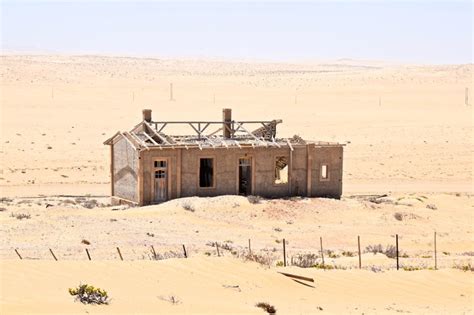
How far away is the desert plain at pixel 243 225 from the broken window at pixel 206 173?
1.14 m

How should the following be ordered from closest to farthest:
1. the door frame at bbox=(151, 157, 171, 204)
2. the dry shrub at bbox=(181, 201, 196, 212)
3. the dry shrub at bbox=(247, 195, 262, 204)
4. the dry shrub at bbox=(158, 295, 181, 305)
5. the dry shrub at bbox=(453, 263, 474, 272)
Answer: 1. the dry shrub at bbox=(158, 295, 181, 305)
2. the dry shrub at bbox=(453, 263, 474, 272)
3. the dry shrub at bbox=(181, 201, 196, 212)
4. the door frame at bbox=(151, 157, 171, 204)
5. the dry shrub at bbox=(247, 195, 262, 204)

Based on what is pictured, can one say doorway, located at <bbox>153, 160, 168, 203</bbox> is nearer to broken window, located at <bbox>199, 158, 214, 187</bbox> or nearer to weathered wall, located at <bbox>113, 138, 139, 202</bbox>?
weathered wall, located at <bbox>113, 138, 139, 202</bbox>

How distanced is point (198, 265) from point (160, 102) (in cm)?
6507

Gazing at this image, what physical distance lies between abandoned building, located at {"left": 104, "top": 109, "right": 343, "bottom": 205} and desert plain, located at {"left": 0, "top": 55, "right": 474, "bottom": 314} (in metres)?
0.83

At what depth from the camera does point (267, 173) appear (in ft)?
105

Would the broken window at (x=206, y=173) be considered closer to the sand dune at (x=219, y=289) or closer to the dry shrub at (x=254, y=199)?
the dry shrub at (x=254, y=199)

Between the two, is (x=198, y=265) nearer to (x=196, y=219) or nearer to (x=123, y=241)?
(x=123, y=241)

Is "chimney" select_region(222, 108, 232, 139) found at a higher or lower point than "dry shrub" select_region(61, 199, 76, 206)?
higher

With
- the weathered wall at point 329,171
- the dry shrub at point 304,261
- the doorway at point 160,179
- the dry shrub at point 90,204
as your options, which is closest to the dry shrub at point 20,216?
the dry shrub at point 90,204

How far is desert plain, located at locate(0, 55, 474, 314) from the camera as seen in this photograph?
15062mm

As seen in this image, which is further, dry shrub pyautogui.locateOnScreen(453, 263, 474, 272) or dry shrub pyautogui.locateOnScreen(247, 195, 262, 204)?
dry shrub pyautogui.locateOnScreen(247, 195, 262, 204)

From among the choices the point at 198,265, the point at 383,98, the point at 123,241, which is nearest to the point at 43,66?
the point at 383,98

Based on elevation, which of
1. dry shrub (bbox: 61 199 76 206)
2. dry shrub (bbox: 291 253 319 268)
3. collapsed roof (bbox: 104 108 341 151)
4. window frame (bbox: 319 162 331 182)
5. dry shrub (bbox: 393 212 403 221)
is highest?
collapsed roof (bbox: 104 108 341 151)

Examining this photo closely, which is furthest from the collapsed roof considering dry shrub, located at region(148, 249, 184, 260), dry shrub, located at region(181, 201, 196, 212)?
dry shrub, located at region(148, 249, 184, 260)
